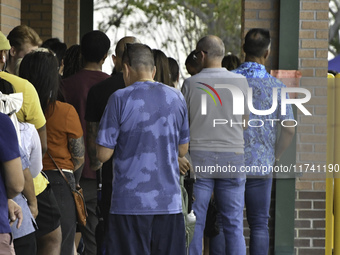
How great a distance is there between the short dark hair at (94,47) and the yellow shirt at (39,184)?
5.08 ft

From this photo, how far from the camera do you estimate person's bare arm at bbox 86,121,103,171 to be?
19.3ft

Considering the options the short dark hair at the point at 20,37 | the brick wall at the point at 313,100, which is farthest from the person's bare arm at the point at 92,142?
the brick wall at the point at 313,100

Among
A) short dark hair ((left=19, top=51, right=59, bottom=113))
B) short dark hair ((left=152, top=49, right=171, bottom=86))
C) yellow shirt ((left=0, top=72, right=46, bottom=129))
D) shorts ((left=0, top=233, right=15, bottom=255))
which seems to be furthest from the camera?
short dark hair ((left=152, top=49, right=171, bottom=86))

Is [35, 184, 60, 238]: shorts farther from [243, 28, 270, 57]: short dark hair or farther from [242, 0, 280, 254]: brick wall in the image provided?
[242, 0, 280, 254]: brick wall

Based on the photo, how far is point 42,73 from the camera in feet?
17.3

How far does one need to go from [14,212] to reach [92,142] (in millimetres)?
1797

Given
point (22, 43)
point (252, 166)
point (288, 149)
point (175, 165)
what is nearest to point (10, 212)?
point (175, 165)

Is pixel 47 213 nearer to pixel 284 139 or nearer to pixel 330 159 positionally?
pixel 284 139

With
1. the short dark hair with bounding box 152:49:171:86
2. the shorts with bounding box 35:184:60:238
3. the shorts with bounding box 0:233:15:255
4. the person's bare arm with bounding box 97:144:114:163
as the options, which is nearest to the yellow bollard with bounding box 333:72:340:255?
the short dark hair with bounding box 152:49:171:86

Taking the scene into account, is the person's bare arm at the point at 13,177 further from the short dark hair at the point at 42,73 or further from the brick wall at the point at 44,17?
the brick wall at the point at 44,17

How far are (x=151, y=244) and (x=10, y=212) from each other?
44.9 inches

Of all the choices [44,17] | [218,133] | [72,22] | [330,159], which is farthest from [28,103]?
[72,22]

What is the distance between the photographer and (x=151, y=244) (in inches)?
199

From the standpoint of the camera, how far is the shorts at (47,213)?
5.01m
